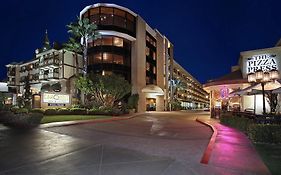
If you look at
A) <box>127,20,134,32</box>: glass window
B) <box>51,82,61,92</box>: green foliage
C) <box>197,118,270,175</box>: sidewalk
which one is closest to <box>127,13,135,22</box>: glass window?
<box>127,20,134,32</box>: glass window

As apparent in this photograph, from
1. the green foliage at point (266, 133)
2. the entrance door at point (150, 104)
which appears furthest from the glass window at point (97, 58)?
the green foliage at point (266, 133)

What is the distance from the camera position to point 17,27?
152875mm

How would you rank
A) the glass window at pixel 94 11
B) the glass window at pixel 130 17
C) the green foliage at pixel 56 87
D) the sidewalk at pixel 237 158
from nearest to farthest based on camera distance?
the sidewalk at pixel 237 158 → the glass window at pixel 94 11 → the glass window at pixel 130 17 → the green foliage at pixel 56 87

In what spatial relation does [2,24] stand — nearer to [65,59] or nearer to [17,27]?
[17,27]

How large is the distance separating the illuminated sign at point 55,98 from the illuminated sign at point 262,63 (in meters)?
25.3

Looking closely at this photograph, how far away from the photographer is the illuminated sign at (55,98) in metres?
30.8

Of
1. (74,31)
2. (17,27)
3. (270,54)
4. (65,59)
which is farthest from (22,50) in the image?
(270,54)

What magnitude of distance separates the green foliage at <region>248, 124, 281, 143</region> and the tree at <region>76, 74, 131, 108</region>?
23008mm

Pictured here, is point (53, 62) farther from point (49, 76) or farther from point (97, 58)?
point (97, 58)

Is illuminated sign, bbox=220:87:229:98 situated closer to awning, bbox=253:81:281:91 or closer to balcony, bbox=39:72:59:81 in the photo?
awning, bbox=253:81:281:91

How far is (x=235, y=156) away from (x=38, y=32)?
17553 centimetres

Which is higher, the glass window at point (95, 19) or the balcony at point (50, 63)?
the glass window at point (95, 19)

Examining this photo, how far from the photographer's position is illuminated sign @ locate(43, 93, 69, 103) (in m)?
30.8

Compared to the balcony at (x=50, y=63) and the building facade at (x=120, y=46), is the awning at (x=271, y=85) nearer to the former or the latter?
the building facade at (x=120, y=46)
